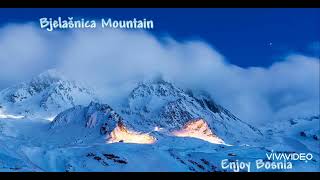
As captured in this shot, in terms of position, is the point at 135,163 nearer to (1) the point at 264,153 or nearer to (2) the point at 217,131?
(1) the point at 264,153

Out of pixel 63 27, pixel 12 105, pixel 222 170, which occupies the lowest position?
pixel 222 170

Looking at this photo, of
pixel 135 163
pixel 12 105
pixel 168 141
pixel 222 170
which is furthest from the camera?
pixel 168 141

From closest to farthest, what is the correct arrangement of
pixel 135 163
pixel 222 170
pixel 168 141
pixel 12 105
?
pixel 222 170 → pixel 135 163 → pixel 12 105 → pixel 168 141

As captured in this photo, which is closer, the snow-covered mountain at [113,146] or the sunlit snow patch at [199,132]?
the snow-covered mountain at [113,146]

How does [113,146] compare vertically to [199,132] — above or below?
below

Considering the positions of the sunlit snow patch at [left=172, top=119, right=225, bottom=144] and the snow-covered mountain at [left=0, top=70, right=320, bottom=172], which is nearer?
the snow-covered mountain at [left=0, top=70, right=320, bottom=172]

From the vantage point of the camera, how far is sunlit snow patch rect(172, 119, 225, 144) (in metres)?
21.8

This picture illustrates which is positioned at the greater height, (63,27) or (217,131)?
(63,27)

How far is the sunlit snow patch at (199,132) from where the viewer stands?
2178cm

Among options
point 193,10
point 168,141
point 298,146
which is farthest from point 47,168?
point 168,141

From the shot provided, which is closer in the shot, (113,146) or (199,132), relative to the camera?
(113,146)

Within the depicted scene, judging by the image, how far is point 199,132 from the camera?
24031mm

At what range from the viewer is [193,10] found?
1533 cm
